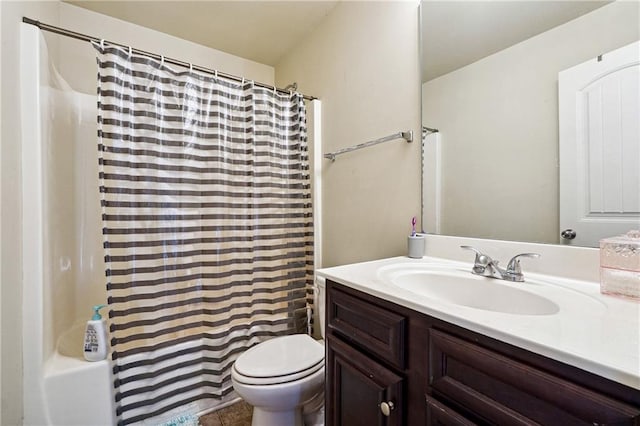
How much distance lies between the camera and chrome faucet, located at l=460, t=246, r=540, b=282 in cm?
88

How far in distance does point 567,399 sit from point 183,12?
99.2 inches

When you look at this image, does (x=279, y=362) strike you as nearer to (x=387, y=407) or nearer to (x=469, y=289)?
(x=387, y=407)

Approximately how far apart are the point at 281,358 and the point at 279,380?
5.4 inches

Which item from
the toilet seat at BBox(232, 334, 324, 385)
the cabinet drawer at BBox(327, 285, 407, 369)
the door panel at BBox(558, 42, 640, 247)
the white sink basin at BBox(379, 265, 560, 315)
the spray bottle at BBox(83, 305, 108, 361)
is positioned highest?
the door panel at BBox(558, 42, 640, 247)

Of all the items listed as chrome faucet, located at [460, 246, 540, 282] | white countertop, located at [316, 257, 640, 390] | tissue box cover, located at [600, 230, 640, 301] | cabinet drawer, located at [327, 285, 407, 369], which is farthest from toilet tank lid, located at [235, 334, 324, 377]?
tissue box cover, located at [600, 230, 640, 301]

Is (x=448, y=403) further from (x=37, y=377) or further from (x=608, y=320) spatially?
(x=37, y=377)

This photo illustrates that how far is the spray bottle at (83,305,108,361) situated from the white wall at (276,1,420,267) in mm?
1253

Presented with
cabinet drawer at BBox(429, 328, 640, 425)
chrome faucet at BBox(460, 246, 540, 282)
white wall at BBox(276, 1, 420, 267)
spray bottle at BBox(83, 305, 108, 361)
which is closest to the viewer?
cabinet drawer at BBox(429, 328, 640, 425)

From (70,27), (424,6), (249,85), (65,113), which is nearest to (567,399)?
(424,6)

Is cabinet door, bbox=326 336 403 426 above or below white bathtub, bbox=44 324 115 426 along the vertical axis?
above

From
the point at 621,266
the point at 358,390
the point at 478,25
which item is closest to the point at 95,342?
the point at 358,390

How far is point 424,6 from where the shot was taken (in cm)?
127

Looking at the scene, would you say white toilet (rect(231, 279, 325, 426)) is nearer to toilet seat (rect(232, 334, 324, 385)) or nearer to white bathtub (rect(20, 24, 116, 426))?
toilet seat (rect(232, 334, 324, 385))

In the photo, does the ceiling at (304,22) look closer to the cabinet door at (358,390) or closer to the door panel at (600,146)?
the door panel at (600,146)
